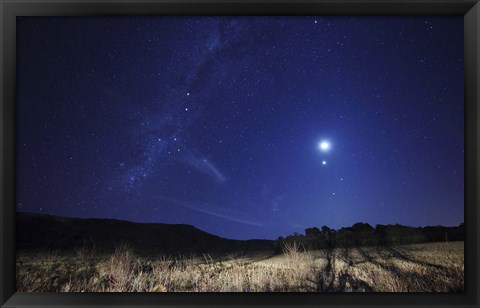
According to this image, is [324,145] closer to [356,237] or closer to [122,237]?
[356,237]

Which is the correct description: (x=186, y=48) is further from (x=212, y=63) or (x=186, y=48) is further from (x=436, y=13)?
(x=436, y=13)

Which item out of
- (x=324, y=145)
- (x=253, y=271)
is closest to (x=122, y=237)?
(x=253, y=271)

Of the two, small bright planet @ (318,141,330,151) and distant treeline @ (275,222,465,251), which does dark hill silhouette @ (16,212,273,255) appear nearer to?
distant treeline @ (275,222,465,251)

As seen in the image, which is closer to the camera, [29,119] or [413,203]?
[29,119]

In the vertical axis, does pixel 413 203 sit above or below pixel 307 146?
below

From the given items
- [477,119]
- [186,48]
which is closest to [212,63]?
[186,48]

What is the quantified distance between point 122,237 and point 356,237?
67.8 inches

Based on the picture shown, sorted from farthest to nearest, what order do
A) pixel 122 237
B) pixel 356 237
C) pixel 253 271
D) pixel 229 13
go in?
pixel 356 237 < pixel 122 237 < pixel 253 271 < pixel 229 13

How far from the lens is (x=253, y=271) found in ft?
8.98

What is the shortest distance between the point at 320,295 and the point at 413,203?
1.27m

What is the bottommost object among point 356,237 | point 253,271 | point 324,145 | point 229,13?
point 253,271

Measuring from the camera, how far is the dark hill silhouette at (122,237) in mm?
2768

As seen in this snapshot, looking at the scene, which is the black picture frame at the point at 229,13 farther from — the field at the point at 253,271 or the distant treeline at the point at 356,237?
the distant treeline at the point at 356,237

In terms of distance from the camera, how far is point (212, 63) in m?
2.89
